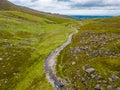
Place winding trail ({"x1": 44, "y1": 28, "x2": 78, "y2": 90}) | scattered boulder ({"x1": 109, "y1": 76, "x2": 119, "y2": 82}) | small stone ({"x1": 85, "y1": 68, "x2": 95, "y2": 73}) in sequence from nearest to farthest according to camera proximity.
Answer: scattered boulder ({"x1": 109, "y1": 76, "x2": 119, "y2": 82}) < winding trail ({"x1": 44, "y1": 28, "x2": 78, "y2": 90}) < small stone ({"x1": 85, "y1": 68, "x2": 95, "y2": 73})

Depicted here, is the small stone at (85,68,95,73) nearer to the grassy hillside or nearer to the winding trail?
the grassy hillside

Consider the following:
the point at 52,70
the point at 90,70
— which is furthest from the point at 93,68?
the point at 52,70

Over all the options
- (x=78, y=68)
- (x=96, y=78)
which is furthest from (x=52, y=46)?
(x=96, y=78)

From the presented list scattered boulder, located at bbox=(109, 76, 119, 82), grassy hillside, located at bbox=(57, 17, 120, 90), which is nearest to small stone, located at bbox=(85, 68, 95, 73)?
grassy hillside, located at bbox=(57, 17, 120, 90)

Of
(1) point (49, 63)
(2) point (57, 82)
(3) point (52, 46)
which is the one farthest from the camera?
(3) point (52, 46)

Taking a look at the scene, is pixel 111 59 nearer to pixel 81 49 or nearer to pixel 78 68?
pixel 78 68

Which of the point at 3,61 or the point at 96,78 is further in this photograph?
the point at 3,61

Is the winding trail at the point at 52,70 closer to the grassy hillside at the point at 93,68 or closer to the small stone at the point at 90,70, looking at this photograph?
the grassy hillside at the point at 93,68

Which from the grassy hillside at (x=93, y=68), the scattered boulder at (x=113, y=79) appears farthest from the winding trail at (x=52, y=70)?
the scattered boulder at (x=113, y=79)

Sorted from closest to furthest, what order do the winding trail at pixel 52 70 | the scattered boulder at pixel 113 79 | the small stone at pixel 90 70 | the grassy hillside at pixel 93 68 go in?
1. the scattered boulder at pixel 113 79
2. the grassy hillside at pixel 93 68
3. the winding trail at pixel 52 70
4. the small stone at pixel 90 70

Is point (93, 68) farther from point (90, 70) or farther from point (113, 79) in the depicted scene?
point (113, 79)

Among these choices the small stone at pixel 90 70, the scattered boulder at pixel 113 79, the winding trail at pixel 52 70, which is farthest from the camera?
the small stone at pixel 90 70
